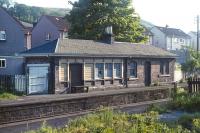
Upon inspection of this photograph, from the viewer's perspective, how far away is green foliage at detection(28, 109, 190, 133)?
10.2 metres

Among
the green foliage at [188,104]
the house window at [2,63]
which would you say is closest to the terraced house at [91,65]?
the house window at [2,63]

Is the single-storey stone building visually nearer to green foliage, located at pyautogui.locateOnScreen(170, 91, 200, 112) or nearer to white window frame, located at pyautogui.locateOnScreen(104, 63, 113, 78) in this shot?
white window frame, located at pyautogui.locateOnScreen(104, 63, 113, 78)

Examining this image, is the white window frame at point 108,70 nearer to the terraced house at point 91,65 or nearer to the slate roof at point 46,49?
the terraced house at point 91,65

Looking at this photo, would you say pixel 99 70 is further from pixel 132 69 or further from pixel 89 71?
pixel 132 69

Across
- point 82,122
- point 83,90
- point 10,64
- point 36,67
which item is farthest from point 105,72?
point 82,122

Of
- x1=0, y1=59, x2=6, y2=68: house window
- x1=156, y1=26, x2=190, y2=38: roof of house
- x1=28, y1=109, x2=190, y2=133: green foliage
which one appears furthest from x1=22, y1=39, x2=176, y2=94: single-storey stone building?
x1=156, y1=26, x2=190, y2=38: roof of house

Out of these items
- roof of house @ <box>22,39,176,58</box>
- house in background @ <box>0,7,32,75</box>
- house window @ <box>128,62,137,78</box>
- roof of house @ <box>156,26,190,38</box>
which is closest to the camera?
roof of house @ <box>22,39,176,58</box>

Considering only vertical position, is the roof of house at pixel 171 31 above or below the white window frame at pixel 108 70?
above

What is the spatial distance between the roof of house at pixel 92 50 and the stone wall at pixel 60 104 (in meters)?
6.82

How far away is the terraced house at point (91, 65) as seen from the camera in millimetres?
27500

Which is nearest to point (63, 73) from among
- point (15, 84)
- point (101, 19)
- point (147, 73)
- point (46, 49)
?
point (46, 49)

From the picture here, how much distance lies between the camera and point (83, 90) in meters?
28.3

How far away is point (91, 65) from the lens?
2981 centimetres

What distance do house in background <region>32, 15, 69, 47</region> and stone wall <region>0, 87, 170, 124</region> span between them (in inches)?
1298
